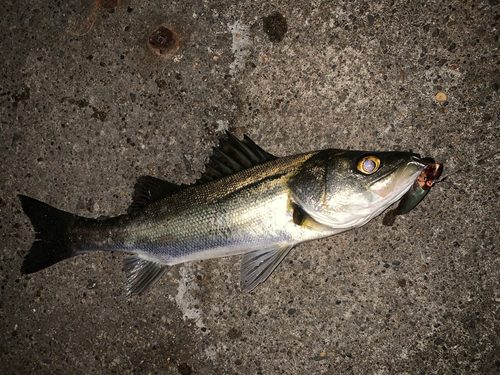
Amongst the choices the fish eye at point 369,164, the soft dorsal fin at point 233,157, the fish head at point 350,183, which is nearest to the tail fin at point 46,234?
the soft dorsal fin at point 233,157

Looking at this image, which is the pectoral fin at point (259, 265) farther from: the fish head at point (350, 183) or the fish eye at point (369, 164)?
the fish eye at point (369, 164)

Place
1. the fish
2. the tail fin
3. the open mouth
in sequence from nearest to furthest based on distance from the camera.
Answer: the fish, the open mouth, the tail fin

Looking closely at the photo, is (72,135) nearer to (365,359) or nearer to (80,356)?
(80,356)

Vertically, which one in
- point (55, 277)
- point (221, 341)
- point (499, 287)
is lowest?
point (55, 277)

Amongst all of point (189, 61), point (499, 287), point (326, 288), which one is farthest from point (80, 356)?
point (499, 287)

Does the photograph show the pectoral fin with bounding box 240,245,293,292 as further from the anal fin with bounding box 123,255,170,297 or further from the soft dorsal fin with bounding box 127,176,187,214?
the soft dorsal fin with bounding box 127,176,187,214

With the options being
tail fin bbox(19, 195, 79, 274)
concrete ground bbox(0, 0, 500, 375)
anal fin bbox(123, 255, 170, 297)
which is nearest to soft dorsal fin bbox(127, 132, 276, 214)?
concrete ground bbox(0, 0, 500, 375)
